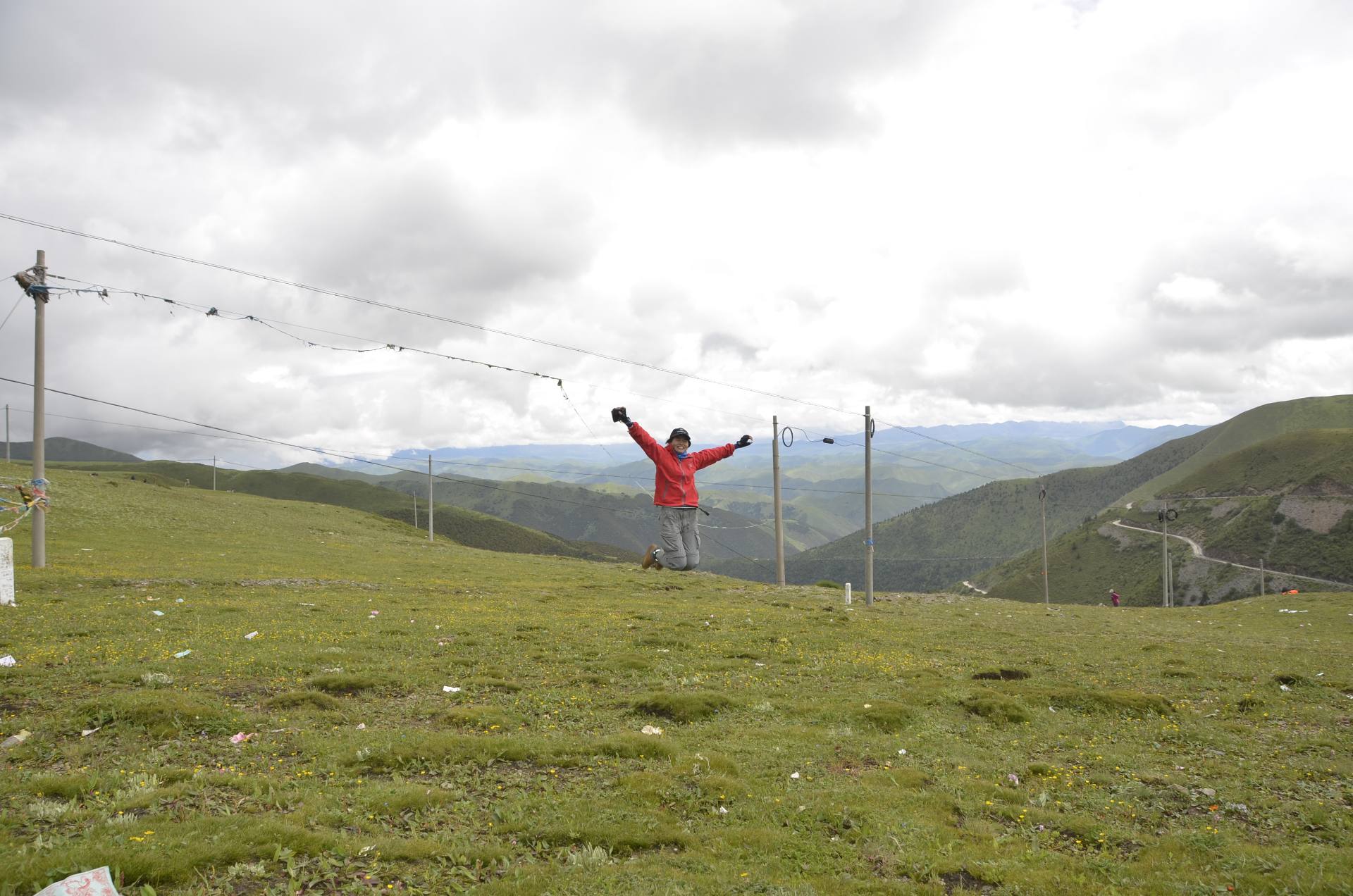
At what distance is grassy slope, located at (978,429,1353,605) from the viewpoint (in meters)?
146

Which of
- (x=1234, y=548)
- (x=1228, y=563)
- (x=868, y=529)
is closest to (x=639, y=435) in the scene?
(x=868, y=529)

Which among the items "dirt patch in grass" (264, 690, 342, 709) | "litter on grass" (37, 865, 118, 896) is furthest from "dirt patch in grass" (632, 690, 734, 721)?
"litter on grass" (37, 865, 118, 896)

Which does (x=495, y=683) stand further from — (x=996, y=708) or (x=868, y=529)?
(x=868, y=529)

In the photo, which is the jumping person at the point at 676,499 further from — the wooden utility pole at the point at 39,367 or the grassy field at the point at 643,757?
the wooden utility pole at the point at 39,367

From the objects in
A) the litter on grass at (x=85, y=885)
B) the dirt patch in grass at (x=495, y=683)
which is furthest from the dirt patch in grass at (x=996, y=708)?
the litter on grass at (x=85, y=885)

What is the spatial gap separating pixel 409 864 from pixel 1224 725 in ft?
50.3

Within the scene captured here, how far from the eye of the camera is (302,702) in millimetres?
13500

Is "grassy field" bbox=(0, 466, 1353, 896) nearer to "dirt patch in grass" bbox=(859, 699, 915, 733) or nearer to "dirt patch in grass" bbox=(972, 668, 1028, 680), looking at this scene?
"dirt patch in grass" bbox=(859, 699, 915, 733)

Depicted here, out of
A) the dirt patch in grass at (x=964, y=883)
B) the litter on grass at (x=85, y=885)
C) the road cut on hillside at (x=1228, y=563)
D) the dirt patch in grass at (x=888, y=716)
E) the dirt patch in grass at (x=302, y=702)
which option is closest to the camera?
the litter on grass at (x=85, y=885)

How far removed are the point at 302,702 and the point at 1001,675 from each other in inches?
648

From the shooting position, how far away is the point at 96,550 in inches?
1698

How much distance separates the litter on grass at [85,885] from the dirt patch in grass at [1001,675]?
57.8 feet

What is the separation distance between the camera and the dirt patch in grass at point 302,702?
13.3 m

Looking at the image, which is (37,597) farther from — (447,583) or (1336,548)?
(1336,548)
